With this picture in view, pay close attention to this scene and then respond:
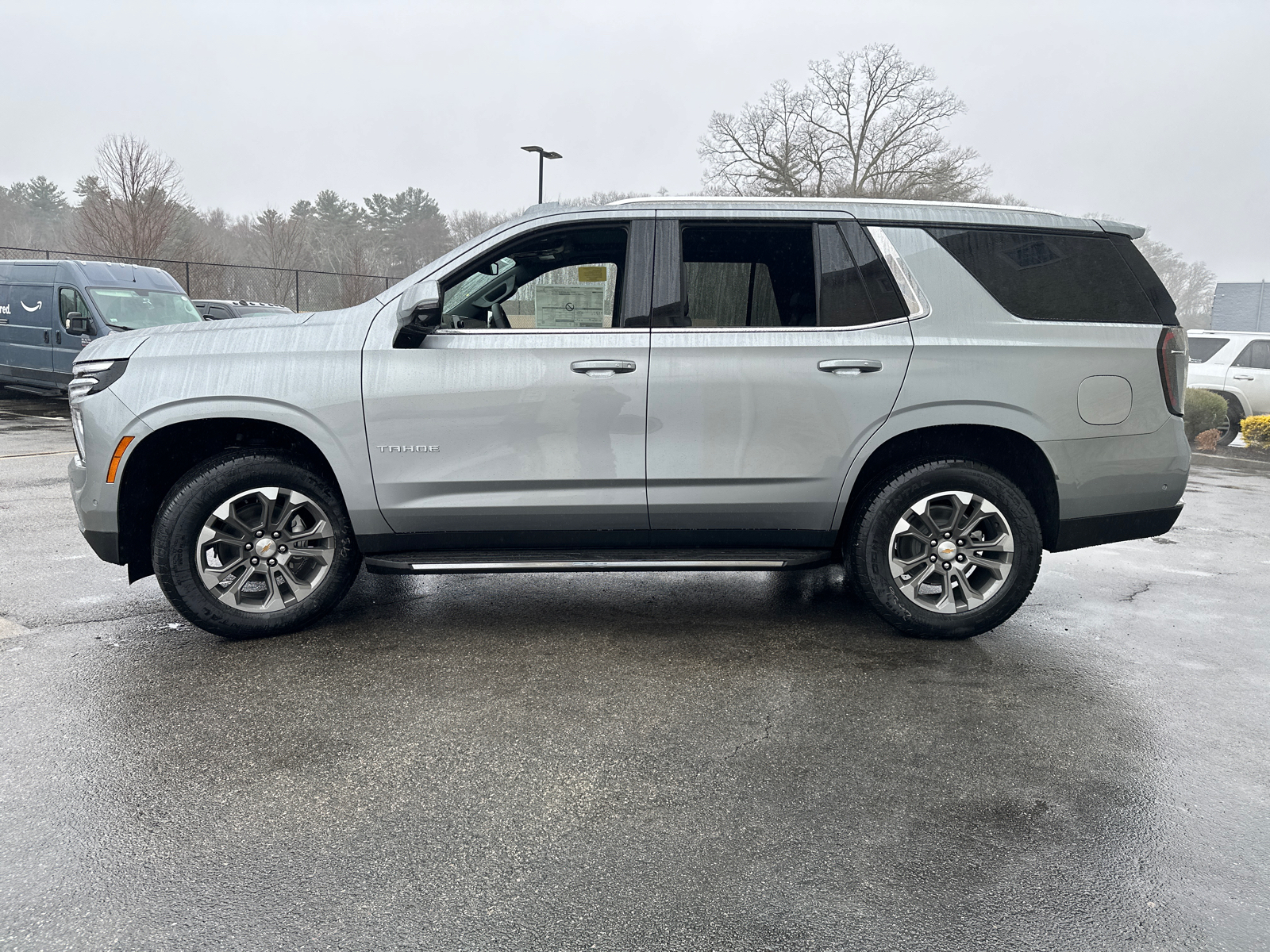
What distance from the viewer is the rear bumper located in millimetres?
4379

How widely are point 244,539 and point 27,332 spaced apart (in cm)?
1341

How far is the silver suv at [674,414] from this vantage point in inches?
162

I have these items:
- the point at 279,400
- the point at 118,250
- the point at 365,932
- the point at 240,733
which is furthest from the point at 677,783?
the point at 118,250

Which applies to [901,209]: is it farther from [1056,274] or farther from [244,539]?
[244,539]

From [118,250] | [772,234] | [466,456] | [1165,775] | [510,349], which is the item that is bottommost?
[1165,775]

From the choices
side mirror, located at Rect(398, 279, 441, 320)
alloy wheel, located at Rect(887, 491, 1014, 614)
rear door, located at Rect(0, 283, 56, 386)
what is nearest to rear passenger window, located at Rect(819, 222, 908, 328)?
alloy wheel, located at Rect(887, 491, 1014, 614)

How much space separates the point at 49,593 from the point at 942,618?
4608mm

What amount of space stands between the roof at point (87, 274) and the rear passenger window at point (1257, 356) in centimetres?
1761

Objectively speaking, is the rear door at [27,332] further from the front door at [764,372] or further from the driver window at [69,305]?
the front door at [764,372]

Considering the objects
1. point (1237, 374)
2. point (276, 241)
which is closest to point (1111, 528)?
point (1237, 374)

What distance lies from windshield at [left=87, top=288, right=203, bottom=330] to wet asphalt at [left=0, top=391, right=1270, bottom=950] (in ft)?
35.8

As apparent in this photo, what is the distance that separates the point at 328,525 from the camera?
167 inches

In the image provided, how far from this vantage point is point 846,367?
165 inches

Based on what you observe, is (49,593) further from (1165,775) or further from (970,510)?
(1165,775)
